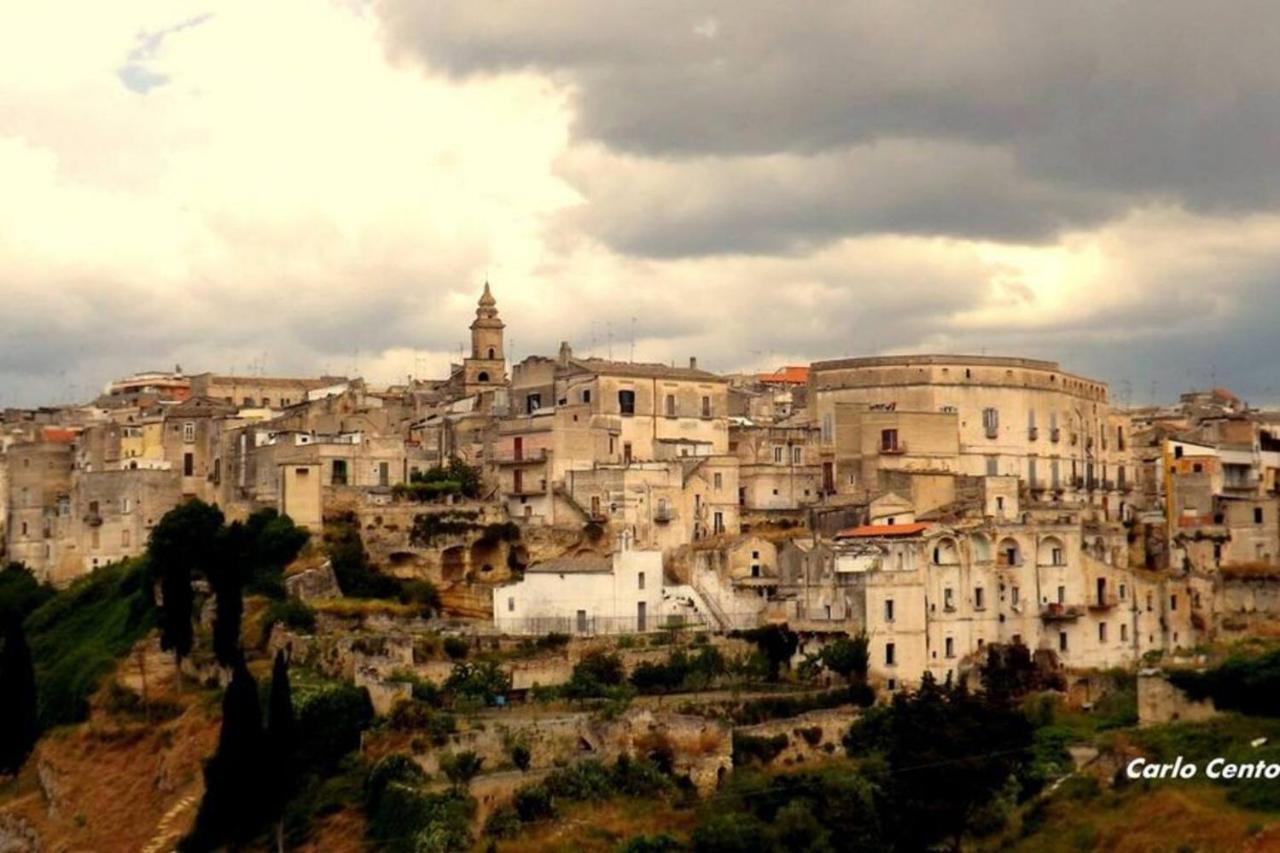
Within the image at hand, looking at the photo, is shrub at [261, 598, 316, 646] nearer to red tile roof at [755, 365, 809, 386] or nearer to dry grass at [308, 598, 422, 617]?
dry grass at [308, 598, 422, 617]

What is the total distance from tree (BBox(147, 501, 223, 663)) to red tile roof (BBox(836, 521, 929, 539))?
17.5 meters

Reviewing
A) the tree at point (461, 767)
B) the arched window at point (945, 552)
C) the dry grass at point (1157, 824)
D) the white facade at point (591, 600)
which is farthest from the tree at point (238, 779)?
the arched window at point (945, 552)

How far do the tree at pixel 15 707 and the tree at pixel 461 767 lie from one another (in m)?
17.3

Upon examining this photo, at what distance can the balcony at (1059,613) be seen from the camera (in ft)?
202

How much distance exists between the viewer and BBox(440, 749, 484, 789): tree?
51.8m

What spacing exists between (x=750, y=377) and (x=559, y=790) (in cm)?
4492

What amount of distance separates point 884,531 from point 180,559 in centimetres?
1914

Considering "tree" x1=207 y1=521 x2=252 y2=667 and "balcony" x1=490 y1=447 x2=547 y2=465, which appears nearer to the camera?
"tree" x1=207 y1=521 x2=252 y2=667

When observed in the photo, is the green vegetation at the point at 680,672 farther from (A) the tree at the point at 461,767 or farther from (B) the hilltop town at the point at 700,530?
(A) the tree at the point at 461,767

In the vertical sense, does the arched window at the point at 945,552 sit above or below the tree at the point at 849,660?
above

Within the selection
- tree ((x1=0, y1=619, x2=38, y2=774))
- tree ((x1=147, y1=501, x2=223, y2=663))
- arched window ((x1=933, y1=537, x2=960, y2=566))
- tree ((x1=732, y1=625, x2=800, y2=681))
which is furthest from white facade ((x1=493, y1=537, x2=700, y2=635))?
tree ((x1=0, y1=619, x2=38, y2=774))

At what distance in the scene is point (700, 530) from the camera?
67.9 m

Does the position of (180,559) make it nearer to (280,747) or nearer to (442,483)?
(442,483)

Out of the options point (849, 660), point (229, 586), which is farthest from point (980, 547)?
point (229, 586)
